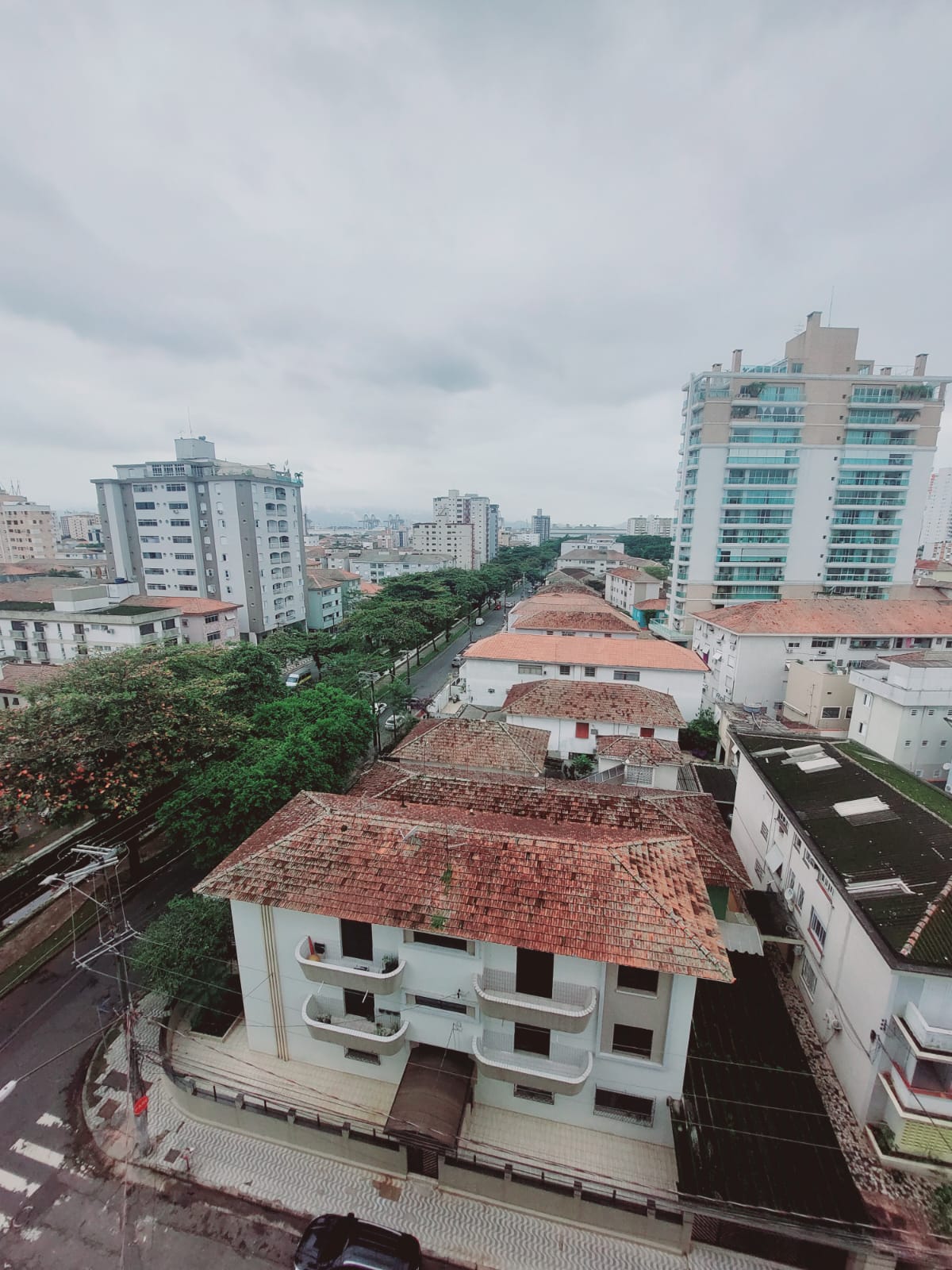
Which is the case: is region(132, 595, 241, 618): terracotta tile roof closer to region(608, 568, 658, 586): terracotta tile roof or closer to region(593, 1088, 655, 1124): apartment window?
region(608, 568, 658, 586): terracotta tile roof

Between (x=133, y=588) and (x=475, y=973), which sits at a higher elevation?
(x=133, y=588)

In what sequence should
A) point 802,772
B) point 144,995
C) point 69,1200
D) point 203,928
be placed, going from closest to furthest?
1. point 69,1200
2. point 203,928
3. point 144,995
4. point 802,772

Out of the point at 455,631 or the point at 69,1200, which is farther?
the point at 455,631

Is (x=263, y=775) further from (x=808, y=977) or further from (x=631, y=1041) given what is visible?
(x=808, y=977)

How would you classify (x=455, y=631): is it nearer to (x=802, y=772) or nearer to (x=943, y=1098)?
(x=802, y=772)

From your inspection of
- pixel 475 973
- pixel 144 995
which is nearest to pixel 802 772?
pixel 475 973

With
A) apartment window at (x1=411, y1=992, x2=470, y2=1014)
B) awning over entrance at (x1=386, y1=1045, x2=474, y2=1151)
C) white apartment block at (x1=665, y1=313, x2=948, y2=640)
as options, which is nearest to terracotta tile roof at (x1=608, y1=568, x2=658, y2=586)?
white apartment block at (x1=665, y1=313, x2=948, y2=640)

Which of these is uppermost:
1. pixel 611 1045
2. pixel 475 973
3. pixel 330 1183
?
pixel 475 973

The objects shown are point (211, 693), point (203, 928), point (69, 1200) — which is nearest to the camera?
point (69, 1200)
